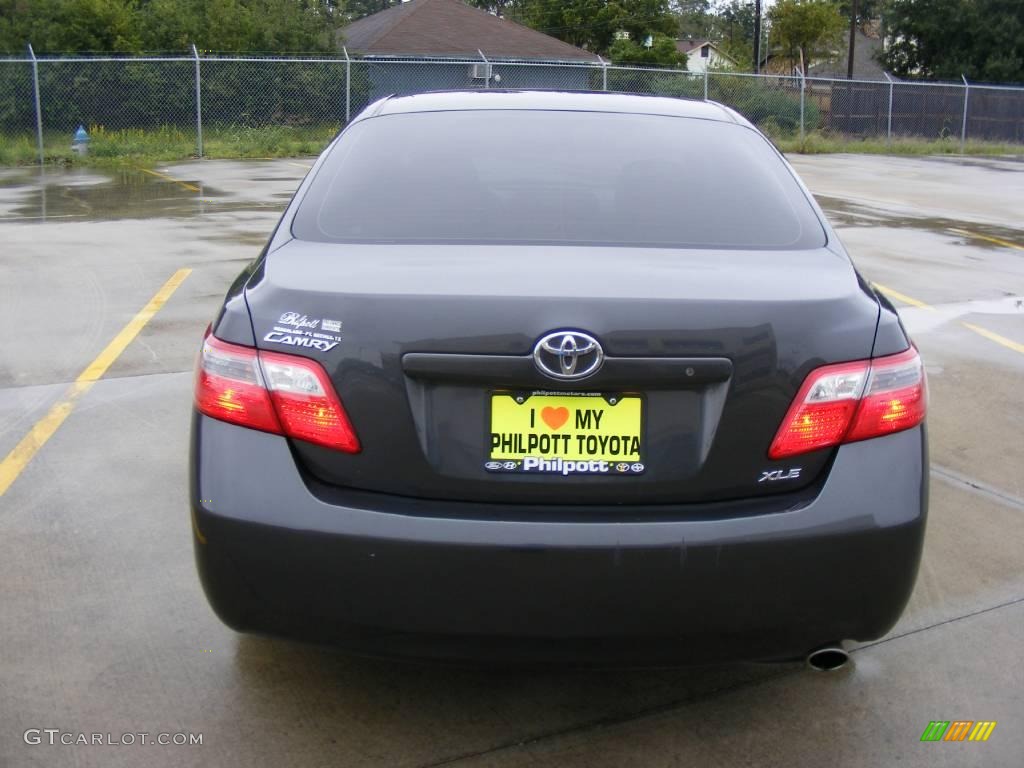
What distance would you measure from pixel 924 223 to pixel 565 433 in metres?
12.8

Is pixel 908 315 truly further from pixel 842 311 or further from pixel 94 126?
pixel 94 126

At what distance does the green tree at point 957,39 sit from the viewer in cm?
4888

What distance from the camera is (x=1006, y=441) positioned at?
18.1 ft

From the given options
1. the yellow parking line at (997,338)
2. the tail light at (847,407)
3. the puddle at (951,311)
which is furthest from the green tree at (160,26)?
the tail light at (847,407)

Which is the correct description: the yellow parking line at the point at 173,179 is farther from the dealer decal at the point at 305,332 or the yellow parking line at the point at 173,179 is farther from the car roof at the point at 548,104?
the dealer decal at the point at 305,332

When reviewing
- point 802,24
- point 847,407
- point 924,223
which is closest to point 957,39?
point 802,24

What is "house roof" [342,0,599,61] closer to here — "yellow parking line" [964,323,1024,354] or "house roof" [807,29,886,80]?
"house roof" [807,29,886,80]

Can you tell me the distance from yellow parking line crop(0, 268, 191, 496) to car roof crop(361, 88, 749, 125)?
2.28 meters

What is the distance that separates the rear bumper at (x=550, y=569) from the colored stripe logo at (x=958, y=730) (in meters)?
0.56

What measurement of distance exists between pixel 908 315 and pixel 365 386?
6.55 m

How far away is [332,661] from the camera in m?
3.29

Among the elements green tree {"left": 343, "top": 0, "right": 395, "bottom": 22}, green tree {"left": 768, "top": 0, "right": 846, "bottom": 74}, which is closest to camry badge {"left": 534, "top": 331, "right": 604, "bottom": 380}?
green tree {"left": 768, "top": 0, "right": 846, "bottom": 74}

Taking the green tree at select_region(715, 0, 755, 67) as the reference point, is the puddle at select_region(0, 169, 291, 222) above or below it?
below

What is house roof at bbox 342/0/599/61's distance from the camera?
43.4 metres
